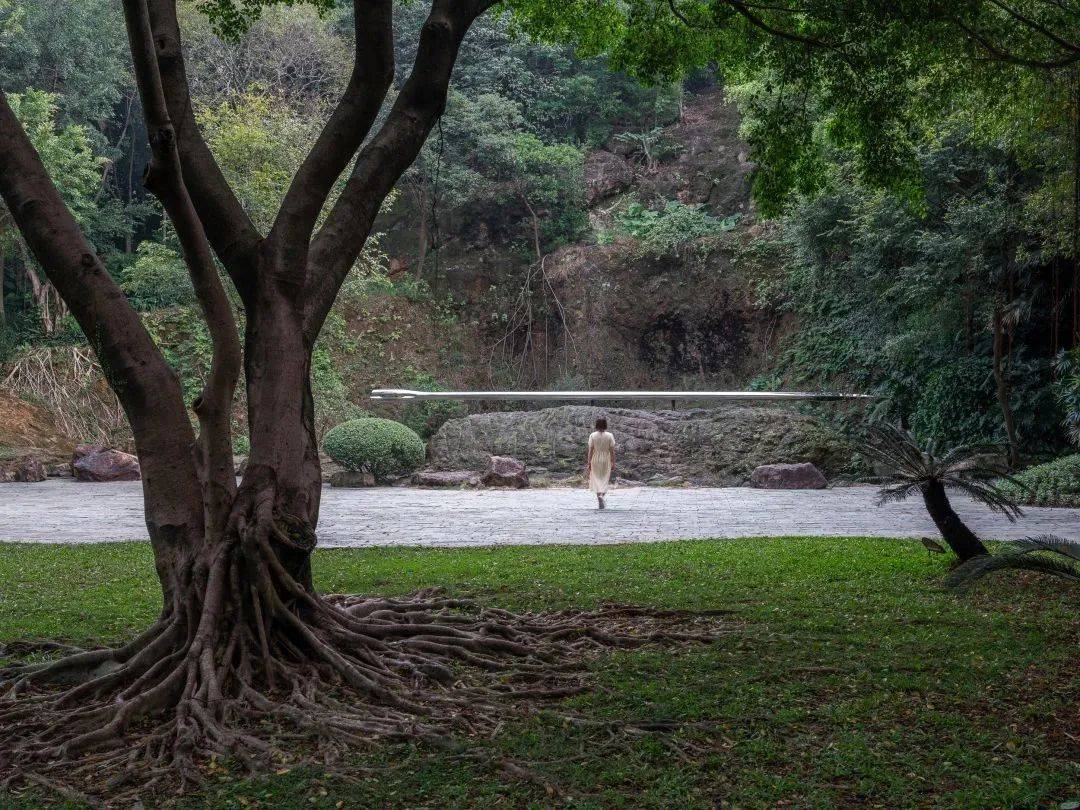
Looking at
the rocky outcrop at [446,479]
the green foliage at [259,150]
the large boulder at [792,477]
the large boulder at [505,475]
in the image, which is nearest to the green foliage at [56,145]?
the green foliage at [259,150]

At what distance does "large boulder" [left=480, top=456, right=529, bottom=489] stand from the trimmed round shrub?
197 centimetres

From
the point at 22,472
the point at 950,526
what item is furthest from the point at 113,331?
the point at 22,472

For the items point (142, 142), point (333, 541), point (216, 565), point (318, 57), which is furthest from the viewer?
point (142, 142)

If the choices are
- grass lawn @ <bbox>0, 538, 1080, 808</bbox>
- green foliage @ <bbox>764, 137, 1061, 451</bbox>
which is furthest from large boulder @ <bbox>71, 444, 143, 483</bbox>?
green foliage @ <bbox>764, 137, 1061, 451</bbox>

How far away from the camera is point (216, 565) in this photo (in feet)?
18.1

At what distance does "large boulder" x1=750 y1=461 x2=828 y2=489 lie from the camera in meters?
18.7

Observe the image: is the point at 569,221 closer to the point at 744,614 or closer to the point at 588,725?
the point at 744,614

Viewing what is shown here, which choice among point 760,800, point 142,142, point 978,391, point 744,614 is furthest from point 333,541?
point 142,142

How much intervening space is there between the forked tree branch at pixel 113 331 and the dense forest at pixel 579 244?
38.0 feet

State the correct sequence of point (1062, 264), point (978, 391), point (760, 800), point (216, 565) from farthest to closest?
point (978, 391), point (1062, 264), point (216, 565), point (760, 800)

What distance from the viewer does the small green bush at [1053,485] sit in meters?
15.2

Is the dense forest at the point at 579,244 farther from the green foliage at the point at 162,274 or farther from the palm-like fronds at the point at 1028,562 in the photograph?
the palm-like fronds at the point at 1028,562

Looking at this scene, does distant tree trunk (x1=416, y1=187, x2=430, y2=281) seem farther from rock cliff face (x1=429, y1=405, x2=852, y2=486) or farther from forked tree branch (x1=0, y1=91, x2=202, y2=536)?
forked tree branch (x1=0, y1=91, x2=202, y2=536)

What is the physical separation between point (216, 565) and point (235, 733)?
1049mm
